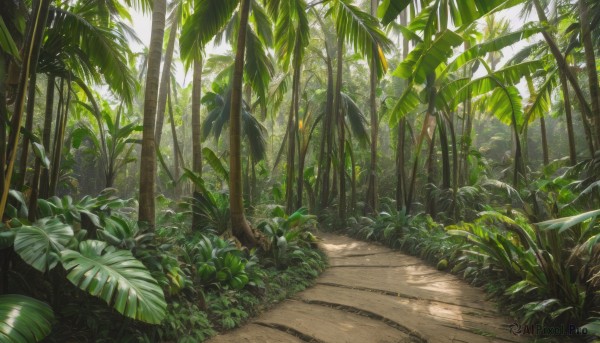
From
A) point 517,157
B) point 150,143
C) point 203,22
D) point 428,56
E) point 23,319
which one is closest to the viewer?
point 23,319

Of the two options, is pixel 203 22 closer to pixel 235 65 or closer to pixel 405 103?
pixel 235 65

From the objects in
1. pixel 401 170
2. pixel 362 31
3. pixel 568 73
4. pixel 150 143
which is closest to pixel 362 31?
pixel 362 31

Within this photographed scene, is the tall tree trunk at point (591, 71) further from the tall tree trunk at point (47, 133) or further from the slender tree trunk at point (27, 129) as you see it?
the tall tree trunk at point (47, 133)

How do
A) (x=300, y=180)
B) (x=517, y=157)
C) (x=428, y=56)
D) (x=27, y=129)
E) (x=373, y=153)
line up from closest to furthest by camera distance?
1. (x=27, y=129)
2. (x=428, y=56)
3. (x=517, y=157)
4. (x=300, y=180)
5. (x=373, y=153)

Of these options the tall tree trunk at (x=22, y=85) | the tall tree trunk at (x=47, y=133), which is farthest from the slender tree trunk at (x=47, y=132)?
the tall tree trunk at (x=22, y=85)

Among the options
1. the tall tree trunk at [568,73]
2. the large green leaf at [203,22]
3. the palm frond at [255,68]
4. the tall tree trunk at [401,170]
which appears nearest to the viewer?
the large green leaf at [203,22]

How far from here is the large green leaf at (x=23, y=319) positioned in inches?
81.5

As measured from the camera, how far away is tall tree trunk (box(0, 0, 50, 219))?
2.65 m

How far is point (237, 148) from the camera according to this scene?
17.6 ft

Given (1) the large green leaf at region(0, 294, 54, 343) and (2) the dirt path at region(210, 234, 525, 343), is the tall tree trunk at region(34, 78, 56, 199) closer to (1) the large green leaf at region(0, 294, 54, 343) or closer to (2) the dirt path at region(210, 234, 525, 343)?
(1) the large green leaf at region(0, 294, 54, 343)

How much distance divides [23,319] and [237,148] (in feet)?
11.5

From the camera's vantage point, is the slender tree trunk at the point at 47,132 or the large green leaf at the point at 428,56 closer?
the slender tree trunk at the point at 47,132

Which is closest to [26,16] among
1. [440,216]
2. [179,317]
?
[179,317]

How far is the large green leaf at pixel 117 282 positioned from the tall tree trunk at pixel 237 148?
2623 mm
